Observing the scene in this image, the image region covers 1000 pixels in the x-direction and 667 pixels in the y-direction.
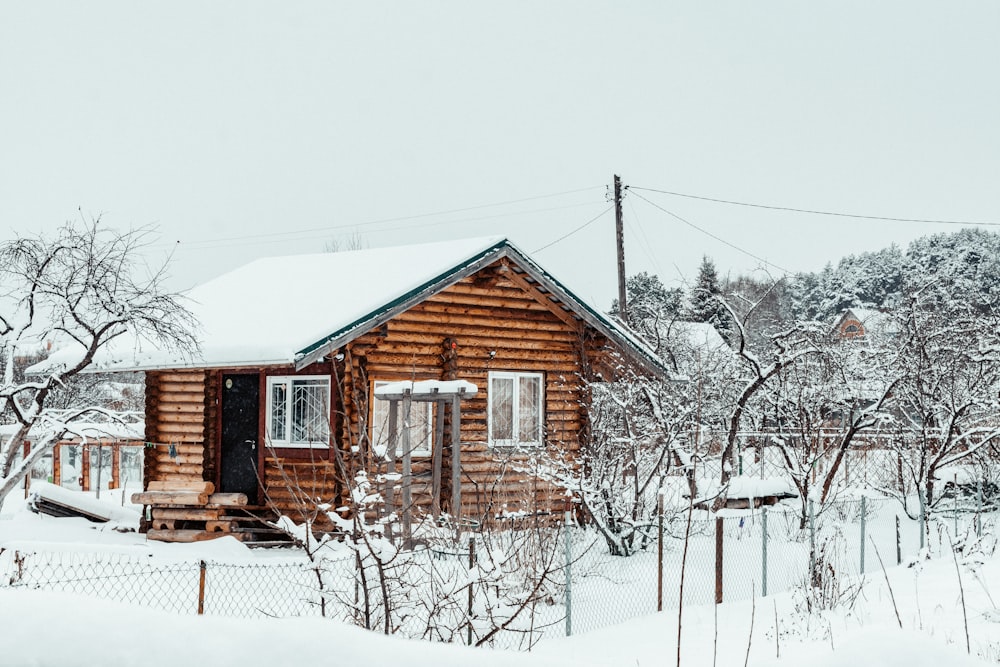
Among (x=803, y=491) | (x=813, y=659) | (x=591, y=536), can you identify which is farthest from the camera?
(x=591, y=536)

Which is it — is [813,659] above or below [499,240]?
below

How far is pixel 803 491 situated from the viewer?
14.9m

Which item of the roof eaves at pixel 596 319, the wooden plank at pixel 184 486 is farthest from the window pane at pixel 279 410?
the roof eaves at pixel 596 319

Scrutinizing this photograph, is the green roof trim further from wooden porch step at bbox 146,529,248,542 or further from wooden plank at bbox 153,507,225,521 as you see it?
wooden porch step at bbox 146,529,248,542

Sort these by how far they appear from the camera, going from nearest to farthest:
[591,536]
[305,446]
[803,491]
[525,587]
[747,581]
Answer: [525,587] → [747,581] → [803,491] → [305,446] → [591,536]

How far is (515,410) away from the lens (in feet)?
60.4

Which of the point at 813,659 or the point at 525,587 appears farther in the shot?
the point at 525,587

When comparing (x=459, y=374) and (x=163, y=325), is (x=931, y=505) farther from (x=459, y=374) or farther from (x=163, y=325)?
(x=163, y=325)

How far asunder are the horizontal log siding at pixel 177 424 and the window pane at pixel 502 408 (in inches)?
187

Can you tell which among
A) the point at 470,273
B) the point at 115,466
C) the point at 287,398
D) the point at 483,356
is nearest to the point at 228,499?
the point at 287,398

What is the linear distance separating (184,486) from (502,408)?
5.49m

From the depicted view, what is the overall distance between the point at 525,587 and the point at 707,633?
194 cm

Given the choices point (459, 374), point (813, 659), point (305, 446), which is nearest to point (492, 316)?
point (459, 374)

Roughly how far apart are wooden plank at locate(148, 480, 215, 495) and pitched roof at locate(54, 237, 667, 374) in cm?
195
